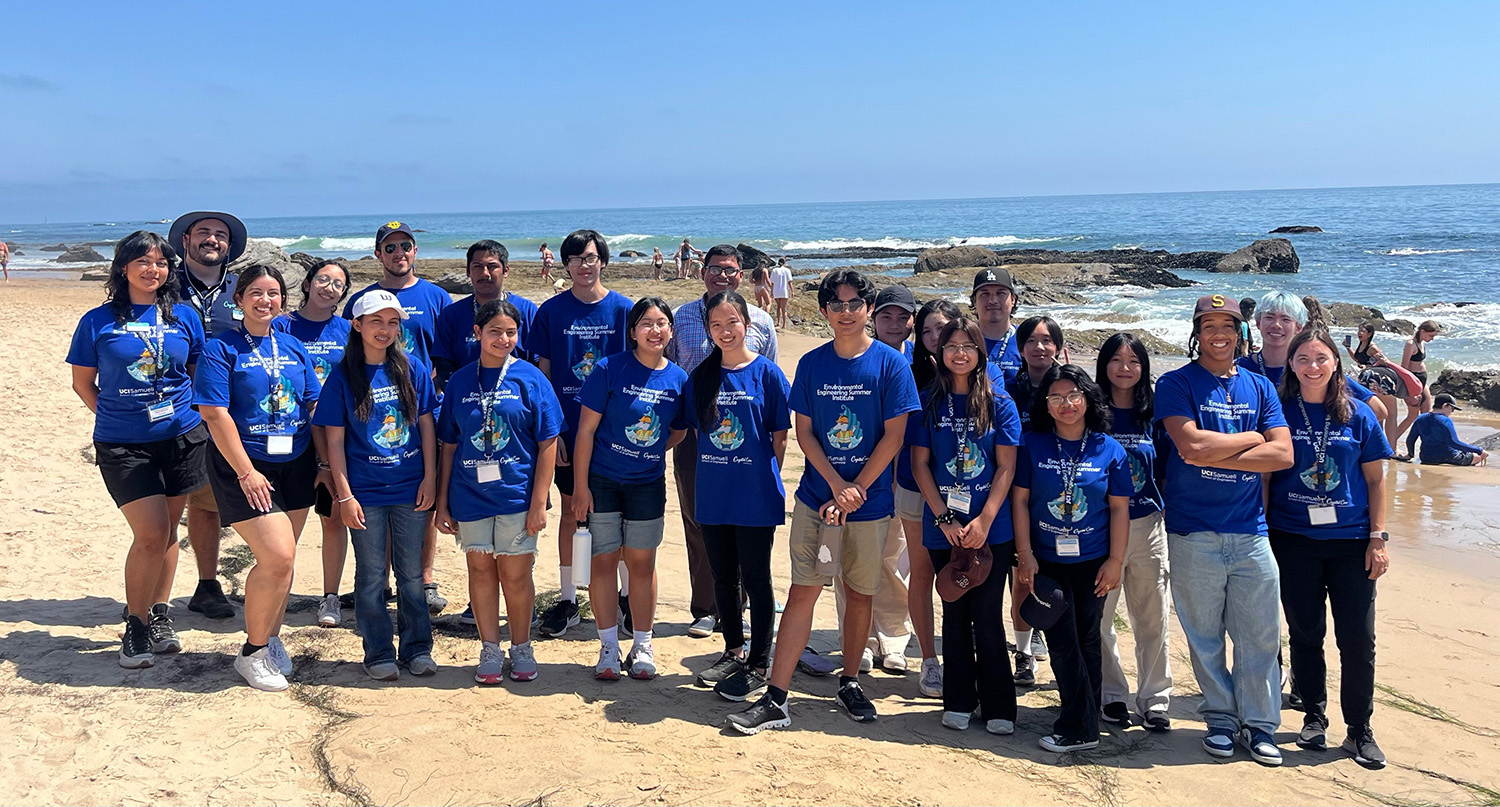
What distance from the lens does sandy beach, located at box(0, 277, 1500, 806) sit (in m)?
→ 3.76

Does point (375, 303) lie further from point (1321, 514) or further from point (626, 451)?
→ point (1321, 514)

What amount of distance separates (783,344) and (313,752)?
1398 centimetres

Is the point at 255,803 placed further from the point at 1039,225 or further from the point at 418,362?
the point at 1039,225

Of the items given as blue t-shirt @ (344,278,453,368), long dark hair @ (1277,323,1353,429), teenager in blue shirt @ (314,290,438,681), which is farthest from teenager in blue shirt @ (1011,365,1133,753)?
blue t-shirt @ (344,278,453,368)

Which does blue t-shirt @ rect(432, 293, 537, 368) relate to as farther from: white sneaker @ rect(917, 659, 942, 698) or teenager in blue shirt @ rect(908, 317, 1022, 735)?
white sneaker @ rect(917, 659, 942, 698)

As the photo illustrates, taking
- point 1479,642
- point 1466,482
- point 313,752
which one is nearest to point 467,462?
point 313,752

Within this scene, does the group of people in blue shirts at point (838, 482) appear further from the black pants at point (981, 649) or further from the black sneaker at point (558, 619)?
the black sneaker at point (558, 619)

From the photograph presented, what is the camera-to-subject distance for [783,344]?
1752 cm

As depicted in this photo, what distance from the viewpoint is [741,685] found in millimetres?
4566

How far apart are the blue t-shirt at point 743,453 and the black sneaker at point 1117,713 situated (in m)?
1.74

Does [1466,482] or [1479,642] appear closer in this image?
[1479,642]

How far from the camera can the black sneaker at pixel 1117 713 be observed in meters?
4.47

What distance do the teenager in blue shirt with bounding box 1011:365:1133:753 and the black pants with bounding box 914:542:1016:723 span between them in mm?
156

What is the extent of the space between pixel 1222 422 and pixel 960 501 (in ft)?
3.77
